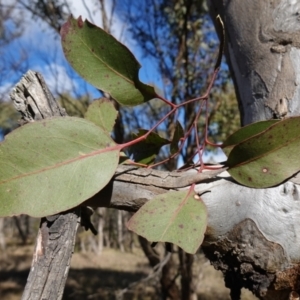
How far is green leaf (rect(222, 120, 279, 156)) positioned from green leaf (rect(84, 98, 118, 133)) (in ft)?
0.30

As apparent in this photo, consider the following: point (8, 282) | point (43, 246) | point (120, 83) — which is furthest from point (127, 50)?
point (8, 282)

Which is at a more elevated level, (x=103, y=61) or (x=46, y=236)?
(x=103, y=61)

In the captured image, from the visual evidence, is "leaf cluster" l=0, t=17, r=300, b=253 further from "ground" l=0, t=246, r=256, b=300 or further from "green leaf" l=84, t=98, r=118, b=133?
"ground" l=0, t=246, r=256, b=300

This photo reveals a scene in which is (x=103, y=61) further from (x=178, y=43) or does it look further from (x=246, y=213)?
(x=178, y=43)

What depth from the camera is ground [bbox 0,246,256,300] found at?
5470 millimetres

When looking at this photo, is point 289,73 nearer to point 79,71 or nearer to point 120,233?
point 79,71

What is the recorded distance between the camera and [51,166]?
0.27 m

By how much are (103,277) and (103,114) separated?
698 centimetres

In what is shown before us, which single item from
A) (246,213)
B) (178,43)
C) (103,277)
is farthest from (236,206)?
(103,277)

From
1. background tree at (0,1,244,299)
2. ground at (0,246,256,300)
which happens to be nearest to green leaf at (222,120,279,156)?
background tree at (0,1,244,299)

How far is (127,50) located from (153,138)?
0.28ft

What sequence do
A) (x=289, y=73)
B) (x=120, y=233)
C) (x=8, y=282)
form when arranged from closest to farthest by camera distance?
1. (x=289, y=73)
2. (x=8, y=282)
3. (x=120, y=233)

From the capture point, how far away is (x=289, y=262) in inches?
12.0

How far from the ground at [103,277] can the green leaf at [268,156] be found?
4572 millimetres
